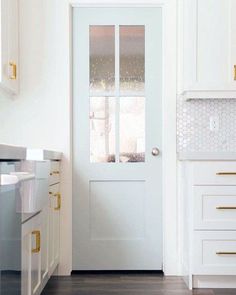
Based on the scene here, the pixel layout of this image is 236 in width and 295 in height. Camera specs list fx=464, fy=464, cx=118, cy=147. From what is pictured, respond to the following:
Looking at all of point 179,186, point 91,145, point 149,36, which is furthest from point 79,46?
point 179,186

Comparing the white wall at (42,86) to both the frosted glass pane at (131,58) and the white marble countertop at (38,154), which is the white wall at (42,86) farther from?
the white marble countertop at (38,154)

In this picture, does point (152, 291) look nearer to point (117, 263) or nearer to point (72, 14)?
point (117, 263)

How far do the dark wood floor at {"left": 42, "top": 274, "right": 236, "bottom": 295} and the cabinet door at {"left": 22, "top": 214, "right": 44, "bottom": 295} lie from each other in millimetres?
623

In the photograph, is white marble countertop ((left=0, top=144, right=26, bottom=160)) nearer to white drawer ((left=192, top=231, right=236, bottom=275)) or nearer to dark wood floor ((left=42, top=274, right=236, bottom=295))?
dark wood floor ((left=42, top=274, right=236, bottom=295))

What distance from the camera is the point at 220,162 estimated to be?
296 cm

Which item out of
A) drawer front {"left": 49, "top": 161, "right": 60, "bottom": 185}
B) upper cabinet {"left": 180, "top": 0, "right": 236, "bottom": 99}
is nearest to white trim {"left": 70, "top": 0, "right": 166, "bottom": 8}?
upper cabinet {"left": 180, "top": 0, "right": 236, "bottom": 99}

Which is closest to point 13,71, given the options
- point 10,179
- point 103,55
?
point 103,55

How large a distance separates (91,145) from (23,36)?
3.10 ft

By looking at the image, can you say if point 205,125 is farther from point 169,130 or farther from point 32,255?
point 32,255

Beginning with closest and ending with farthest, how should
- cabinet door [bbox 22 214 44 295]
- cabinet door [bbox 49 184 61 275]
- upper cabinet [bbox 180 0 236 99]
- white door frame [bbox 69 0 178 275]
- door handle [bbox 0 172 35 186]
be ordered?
door handle [bbox 0 172 35 186] → cabinet door [bbox 22 214 44 295] → cabinet door [bbox 49 184 61 275] → upper cabinet [bbox 180 0 236 99] → white door frame [bbox 69 0 178 275]

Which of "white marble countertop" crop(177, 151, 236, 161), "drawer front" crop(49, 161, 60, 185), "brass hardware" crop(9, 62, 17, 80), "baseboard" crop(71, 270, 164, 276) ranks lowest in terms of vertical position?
"baseboard" crop(71, 270, 164, 276)

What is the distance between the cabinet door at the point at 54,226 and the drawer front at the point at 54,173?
0.13ft

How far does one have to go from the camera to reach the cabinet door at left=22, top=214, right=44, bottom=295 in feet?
6.72

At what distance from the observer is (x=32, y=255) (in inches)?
87.4
